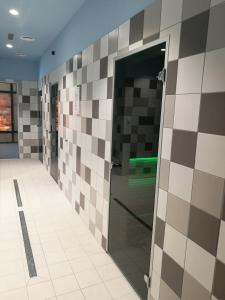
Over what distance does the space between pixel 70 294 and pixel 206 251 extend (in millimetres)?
1388

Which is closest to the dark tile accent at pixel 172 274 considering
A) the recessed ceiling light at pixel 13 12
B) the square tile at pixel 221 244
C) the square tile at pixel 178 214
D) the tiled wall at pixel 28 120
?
the square tile at pixel 178 214

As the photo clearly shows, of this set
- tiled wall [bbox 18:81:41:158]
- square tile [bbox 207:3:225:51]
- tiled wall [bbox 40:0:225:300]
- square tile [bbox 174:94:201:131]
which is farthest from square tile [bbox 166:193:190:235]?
tiled wall [bbox 18:81:41:158]

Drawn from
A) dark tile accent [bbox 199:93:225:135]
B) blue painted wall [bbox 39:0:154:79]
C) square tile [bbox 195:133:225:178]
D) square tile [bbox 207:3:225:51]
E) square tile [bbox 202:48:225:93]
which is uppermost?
blue painted wall [bbox 39:0:154:79]

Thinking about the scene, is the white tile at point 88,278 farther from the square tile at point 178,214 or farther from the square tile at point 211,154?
the square tile at point 211,154

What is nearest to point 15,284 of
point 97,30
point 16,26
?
point 97,30

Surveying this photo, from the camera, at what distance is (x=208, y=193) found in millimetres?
1351

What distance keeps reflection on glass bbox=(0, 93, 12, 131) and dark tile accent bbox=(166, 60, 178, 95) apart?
8887mm

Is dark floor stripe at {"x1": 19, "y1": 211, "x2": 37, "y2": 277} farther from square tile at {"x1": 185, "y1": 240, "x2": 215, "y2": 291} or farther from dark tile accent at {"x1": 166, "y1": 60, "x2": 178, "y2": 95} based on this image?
dark tile accent at {"x1": 166, "y1": 60, "x2": 178, "y2": 95}

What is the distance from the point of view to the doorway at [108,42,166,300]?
2725mm

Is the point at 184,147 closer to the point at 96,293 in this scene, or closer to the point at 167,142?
the point at 167,142

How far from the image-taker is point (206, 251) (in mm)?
1370

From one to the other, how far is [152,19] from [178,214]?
1462mm

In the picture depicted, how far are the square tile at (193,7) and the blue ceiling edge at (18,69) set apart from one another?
670cm

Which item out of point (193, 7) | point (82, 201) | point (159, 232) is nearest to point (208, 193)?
point (159, 232)
